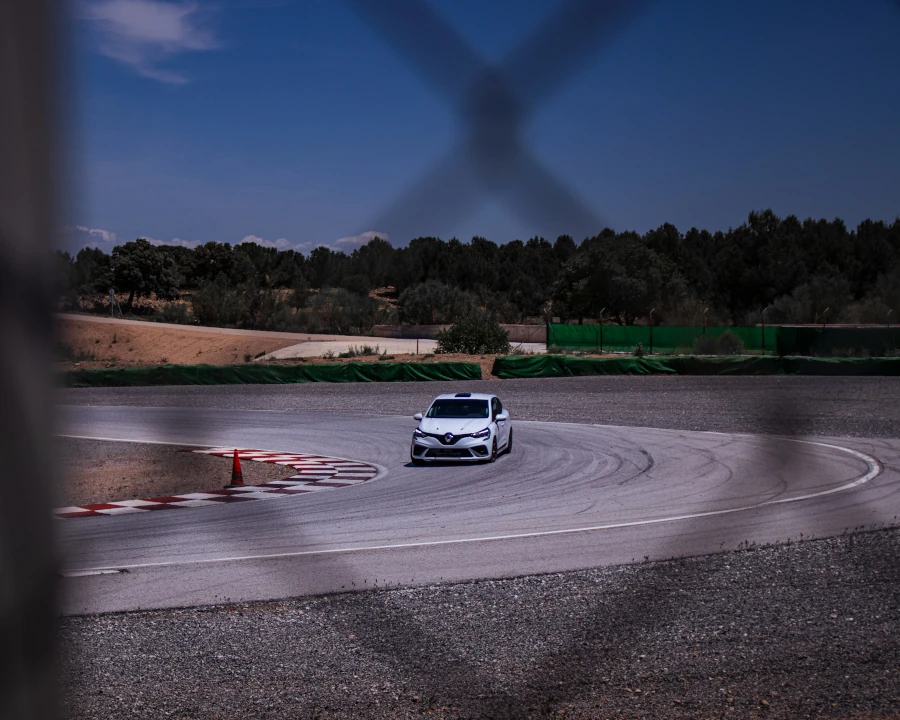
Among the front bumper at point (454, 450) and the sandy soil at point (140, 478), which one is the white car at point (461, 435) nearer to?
the front bumper at point (454, 450)

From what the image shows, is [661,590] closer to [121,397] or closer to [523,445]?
[523,445]

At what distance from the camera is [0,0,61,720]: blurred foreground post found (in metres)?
0.91

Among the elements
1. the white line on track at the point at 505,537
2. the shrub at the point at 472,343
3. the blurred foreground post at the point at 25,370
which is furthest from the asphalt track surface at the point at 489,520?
the shrub at the point at 472,343

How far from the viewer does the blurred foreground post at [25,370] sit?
2.98 feet

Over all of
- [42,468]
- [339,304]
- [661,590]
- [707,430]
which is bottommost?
[707,430]

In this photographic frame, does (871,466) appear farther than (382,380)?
No

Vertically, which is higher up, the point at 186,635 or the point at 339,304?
the point at 339,304

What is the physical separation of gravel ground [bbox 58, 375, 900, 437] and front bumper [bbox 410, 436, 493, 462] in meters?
8.43

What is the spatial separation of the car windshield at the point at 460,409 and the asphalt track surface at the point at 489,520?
1230 millimetres

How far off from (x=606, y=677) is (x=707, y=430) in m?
20.3

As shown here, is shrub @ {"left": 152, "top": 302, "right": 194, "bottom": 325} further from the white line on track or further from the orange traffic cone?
the orange traffic cone

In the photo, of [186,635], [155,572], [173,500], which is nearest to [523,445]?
[173,500]

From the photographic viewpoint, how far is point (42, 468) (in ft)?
3.08

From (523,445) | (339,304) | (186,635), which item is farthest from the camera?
(523,445)
